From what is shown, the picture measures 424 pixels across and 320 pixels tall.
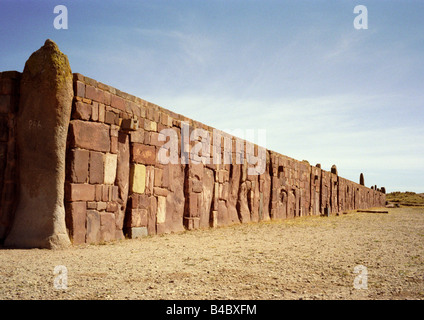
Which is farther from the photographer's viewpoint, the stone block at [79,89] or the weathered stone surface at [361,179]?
the weathered stone surface at [361,179]

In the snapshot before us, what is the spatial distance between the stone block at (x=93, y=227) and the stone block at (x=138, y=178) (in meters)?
1.11

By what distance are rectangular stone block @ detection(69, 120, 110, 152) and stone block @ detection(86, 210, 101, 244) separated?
1181mm

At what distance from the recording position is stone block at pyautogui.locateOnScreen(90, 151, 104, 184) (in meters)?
6.86

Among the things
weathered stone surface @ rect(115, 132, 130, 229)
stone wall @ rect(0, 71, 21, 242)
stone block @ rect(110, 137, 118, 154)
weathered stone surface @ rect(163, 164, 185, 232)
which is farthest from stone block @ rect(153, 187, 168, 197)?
stone wall @ rect(0, 71, 21, 242)

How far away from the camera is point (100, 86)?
725 centimetres

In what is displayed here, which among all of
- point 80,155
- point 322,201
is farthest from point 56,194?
point 322,201

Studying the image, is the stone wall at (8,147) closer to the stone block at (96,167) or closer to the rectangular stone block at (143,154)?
the stone block at (96,167)

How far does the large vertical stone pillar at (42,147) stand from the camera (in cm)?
614

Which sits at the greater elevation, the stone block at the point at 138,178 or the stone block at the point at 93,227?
the stone block at the point at 138,178

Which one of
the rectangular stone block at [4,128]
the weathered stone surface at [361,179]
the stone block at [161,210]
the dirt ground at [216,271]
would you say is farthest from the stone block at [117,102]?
the weathered stone surface at [361,179]

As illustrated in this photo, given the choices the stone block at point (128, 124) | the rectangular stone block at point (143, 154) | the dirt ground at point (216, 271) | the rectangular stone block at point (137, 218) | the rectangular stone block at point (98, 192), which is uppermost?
the stone block at point (128, 124)

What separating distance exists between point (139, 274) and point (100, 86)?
13.7 ft

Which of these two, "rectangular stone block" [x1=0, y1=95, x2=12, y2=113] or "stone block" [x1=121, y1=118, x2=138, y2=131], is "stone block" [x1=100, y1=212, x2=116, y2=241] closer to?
"stone block" [x1=121, y1=118, x2=138, y2=131]
